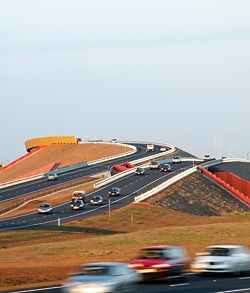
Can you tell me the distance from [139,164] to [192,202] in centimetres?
4105

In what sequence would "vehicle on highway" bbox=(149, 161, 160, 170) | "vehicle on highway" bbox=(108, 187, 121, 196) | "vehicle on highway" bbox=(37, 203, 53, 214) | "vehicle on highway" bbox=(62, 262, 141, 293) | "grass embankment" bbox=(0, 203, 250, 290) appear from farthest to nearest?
1. "vehicle on highway" bbox=(149, 161, 160, 170)
2. "vehicle on highway" bbox=(108, 187, 121, 196)
3. "vehicle on highway" bbox=(37, 203, 53, 214)
4. "grass embankment" bbox=(0, 203, 250, 290)
5. "vehicle on highway" bbox=(62, 262, 141, 293)

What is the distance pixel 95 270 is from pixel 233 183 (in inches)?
4245

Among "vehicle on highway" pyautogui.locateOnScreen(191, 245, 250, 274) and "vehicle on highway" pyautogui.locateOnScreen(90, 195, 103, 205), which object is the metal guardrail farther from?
"vehicle on highway" pyautogui.locateOnScreen(191, 245, 250, 274)

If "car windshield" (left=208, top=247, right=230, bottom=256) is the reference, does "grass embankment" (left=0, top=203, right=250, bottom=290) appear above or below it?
below

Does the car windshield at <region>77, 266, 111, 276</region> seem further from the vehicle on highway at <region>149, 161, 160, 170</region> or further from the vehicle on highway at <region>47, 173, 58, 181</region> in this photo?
the vehicle on highway at <region>149, 161, 160, 170</region>

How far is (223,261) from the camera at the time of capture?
127 feet

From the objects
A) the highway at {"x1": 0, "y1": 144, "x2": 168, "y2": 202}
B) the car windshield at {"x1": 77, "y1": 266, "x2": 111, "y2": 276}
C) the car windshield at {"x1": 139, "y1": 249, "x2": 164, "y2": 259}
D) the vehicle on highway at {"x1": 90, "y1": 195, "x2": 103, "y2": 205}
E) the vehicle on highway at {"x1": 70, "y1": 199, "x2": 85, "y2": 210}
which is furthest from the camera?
the highway at {"x1": 0, "y1": 144, "x2": 168, "y2": 202}

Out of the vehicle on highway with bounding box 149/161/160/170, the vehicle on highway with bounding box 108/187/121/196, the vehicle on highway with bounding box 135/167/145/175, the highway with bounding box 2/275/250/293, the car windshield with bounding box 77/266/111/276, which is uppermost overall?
the vehicle on highway with bounding box 149/161/160/170

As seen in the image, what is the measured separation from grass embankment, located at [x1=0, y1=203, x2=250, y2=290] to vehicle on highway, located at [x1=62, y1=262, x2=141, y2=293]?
7.49 m

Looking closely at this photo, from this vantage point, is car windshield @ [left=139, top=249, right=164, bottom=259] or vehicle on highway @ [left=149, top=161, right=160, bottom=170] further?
vehicle on highway @ [left=149, top=161, right=160, bottom=170]

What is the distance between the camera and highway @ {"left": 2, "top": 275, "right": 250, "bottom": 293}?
34.2 metres

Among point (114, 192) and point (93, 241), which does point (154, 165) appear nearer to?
point (114, 192)

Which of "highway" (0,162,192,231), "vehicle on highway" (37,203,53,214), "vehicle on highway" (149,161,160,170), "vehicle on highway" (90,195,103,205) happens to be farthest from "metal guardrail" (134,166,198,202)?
"vehicle on highway" (37,203,53,214)

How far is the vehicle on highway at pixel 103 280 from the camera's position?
1163 inches
